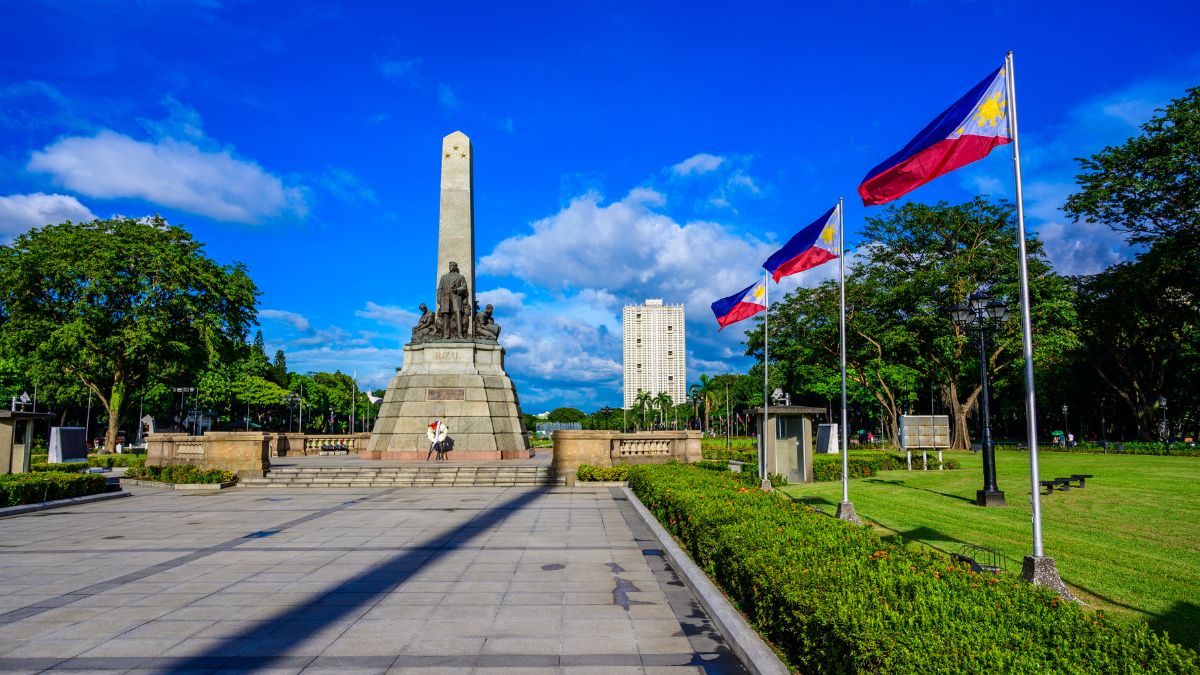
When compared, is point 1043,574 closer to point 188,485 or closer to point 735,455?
point 188,485

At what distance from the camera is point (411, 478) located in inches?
952

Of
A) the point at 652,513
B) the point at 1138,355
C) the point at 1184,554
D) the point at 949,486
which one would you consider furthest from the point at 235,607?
the point at 1138,355

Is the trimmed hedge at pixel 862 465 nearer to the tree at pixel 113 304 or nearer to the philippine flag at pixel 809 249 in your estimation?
the philippine flag at pixel 809 249

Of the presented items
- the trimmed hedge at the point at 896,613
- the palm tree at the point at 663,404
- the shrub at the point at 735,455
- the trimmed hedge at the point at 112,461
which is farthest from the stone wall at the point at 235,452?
the palm tree at the point at 663,404

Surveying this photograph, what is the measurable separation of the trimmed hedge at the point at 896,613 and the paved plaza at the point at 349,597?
30.2 inches

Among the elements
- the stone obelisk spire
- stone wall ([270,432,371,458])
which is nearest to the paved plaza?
the stone obelisk spire

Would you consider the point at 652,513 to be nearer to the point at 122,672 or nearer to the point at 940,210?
the point at 122,672

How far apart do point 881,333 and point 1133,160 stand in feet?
52.7

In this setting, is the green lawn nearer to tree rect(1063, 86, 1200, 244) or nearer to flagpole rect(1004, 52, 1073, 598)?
flagpole rect(1004, 52, 1073, 598)

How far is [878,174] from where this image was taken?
34.8ft

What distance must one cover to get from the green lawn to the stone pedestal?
45.0 ft

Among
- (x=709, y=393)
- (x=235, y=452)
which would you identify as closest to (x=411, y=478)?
(x=235, y=452)

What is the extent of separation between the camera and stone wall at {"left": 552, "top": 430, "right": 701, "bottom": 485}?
24506 mm

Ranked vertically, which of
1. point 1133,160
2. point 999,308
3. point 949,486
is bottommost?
point 949,486
